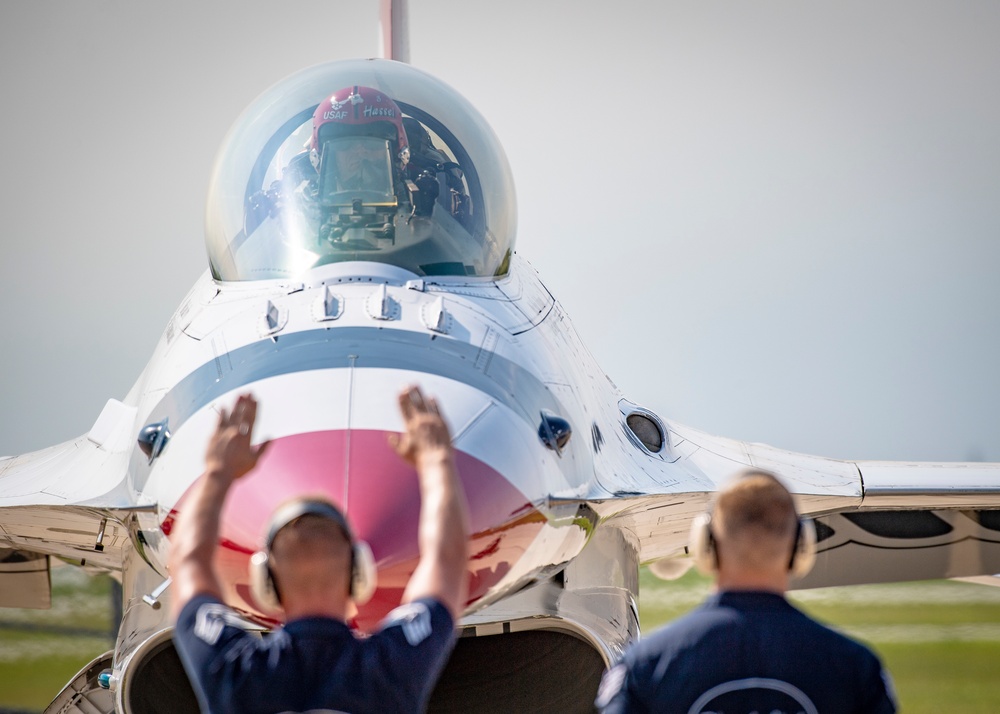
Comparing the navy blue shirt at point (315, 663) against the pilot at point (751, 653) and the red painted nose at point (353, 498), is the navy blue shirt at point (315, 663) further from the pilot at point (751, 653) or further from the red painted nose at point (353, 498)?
the red painted nose at point (353, 498)

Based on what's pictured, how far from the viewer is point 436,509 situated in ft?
8.55

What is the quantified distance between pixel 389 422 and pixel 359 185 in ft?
5.81

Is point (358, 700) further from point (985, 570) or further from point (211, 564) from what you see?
point (985, 570)

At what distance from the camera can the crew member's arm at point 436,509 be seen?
2527 millimetres

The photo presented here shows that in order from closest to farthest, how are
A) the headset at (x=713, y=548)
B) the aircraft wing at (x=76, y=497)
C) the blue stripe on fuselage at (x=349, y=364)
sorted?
the headset at (x=713, y=548), the blue stripe on fuselage at (x=349, y=364), the aircraft wing at (x=76, y=497)

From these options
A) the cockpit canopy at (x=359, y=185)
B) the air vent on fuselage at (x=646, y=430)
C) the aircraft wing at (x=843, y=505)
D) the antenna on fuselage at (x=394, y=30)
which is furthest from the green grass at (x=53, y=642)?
the cockpit canopy at (x=359, y=185)

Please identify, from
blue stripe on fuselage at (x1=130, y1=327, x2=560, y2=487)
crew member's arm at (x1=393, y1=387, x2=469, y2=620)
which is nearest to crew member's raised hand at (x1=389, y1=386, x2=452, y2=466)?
crew member's arm at (x1=393, y1=387, x2=469, y2=620)

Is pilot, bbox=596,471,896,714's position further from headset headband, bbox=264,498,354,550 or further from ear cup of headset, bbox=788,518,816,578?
headset headband, bbox=264,498,354,550

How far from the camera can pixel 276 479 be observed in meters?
3.59

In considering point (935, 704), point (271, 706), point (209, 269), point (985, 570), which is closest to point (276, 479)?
point (271, 706)

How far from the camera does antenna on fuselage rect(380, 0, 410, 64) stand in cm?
992

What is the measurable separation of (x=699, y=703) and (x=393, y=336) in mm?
2102

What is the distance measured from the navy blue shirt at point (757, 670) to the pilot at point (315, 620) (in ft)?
1.54

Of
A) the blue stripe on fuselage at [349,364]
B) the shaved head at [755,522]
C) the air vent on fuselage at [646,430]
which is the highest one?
the blue stripe on fuselage at [349,364]
